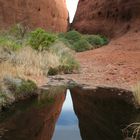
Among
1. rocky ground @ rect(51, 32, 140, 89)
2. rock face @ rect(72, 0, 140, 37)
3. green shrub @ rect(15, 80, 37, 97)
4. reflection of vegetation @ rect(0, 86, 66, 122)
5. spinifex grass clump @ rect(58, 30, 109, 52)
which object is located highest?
rock face @ rect(72, 0, 140, 37)

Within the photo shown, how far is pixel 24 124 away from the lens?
31.7 feet

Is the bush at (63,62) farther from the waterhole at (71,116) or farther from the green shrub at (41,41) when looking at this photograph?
the waterhole at (71,116)

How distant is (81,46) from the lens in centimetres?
3186

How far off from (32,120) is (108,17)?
29.0 meters

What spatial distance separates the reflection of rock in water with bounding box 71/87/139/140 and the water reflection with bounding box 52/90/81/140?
0.47 feet

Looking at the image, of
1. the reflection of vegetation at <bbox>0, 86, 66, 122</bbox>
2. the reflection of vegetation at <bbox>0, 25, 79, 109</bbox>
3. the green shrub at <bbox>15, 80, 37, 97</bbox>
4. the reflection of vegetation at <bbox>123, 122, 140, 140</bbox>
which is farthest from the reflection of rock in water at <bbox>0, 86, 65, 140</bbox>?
the reflection of vegetation at <bbox>123, 122, 140, 140</bbox>

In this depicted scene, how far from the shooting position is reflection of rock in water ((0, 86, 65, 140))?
29.1ft

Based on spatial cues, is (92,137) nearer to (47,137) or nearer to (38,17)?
(47,137)

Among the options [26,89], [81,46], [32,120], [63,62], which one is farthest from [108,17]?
[32,120]

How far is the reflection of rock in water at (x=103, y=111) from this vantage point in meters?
9.11

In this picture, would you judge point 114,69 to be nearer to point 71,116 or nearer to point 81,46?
point 71,116

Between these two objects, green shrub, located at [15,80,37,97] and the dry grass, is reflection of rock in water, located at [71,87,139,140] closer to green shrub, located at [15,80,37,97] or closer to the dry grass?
green shrub, located at [15,80,37,97]

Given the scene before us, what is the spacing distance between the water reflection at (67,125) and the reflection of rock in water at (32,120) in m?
0.14

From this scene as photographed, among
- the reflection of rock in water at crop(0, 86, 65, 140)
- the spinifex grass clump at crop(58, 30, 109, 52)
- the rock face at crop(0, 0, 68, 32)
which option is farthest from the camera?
the rock face at crop(0, 0, 68, 32)
